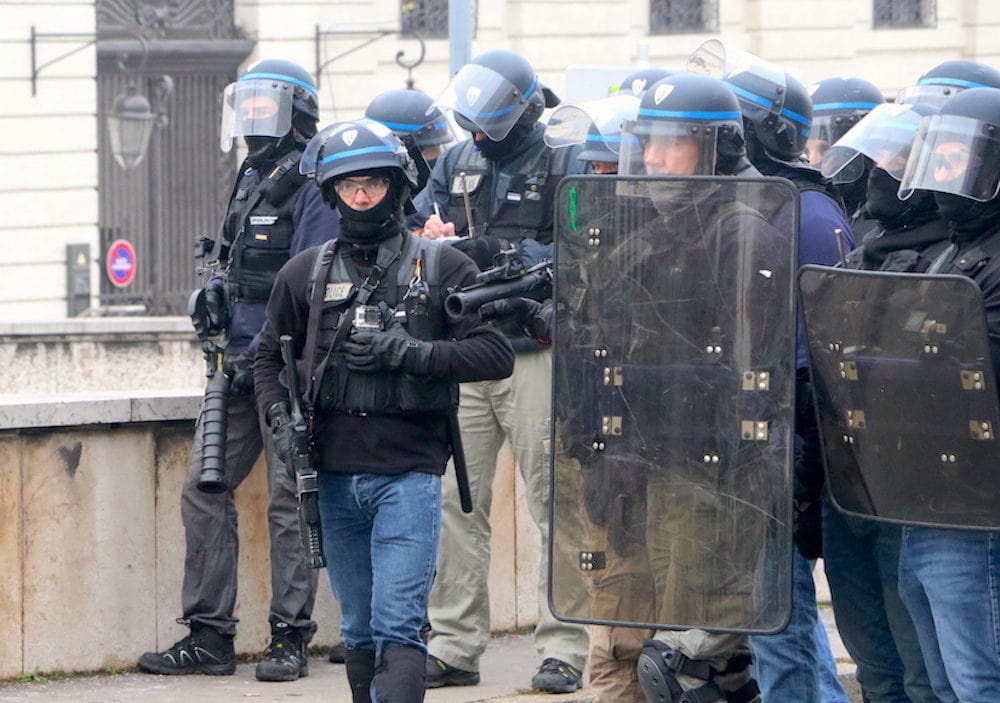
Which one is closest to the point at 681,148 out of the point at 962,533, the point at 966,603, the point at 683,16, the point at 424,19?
the point at 962,533

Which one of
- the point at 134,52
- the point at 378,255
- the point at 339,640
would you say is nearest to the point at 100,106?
the point at 134,52

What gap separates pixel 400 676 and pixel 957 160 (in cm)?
191

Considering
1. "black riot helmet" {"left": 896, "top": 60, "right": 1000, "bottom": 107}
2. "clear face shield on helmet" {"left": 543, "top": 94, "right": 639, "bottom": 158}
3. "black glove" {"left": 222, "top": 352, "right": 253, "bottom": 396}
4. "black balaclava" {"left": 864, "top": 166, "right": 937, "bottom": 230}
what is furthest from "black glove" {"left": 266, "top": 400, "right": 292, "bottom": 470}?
"black riot helmet" {"left": 896, "top": 60, "right": 1000, "bottom": 107}

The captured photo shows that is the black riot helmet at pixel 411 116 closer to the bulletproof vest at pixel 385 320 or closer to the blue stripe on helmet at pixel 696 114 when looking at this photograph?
the bulletproof vest at pixel 385 320

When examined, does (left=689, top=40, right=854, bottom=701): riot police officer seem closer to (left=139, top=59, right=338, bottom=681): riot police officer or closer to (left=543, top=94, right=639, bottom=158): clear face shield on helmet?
(left=543, top=94, right=639, bottom=158): clear face shield on helmet

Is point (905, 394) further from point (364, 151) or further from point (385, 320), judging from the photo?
point (364, 151)

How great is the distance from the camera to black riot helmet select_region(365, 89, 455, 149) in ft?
22.3

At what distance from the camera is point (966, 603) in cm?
423

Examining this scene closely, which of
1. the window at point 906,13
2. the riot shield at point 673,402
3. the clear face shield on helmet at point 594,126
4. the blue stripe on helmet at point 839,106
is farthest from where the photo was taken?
the window at point 906,13

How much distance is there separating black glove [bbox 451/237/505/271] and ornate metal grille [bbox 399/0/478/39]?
52.7 ft

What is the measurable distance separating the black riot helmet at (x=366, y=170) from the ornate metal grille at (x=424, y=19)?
55.2 ft

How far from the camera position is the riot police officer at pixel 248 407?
20.8ft

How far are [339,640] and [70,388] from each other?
228 inches

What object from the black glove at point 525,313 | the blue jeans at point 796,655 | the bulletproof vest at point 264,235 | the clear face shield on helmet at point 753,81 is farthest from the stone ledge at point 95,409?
the blue jeans at point 796,655
